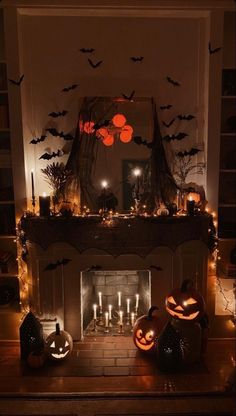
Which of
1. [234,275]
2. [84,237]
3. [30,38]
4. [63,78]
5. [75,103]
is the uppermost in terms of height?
[30,38]

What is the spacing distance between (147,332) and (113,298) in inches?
32.4

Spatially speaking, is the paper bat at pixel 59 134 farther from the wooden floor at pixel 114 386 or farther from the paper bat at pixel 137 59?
the wooden floor at pixel 114 386

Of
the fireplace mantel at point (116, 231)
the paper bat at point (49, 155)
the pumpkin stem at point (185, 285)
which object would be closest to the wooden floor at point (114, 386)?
the pumpkin stem at point (185, 285)

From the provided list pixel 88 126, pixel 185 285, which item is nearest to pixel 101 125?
pixel 88 126

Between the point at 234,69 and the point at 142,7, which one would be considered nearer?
the point at 142,7

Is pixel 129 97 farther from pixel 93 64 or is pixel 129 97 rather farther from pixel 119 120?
pixel 93 64

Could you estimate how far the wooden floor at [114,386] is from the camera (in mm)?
2729

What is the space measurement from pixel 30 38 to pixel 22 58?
8.3 inches

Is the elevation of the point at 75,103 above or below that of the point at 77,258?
above

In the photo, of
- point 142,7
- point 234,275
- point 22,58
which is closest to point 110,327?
point 234,275

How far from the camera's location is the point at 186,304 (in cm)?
318

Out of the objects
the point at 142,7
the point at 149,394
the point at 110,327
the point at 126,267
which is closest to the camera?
the point at 149,394

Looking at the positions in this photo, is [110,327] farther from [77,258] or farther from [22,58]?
[22,58]

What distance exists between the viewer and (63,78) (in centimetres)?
358
